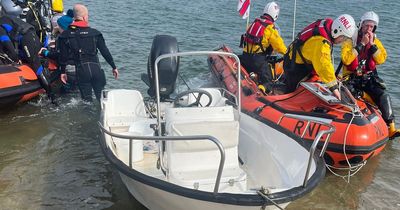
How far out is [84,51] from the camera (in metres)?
5.34

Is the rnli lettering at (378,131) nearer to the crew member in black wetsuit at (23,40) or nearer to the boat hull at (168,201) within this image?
the boat hull at (168,201)

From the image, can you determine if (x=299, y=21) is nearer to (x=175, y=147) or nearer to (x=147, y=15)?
(x=147, y=15)

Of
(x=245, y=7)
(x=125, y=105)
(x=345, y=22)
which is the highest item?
(x=345, y=22)

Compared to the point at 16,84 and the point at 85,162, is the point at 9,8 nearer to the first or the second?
the point at 16,84

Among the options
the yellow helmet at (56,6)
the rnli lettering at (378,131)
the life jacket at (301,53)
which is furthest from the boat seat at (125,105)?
the yellow helmet at (56,6)

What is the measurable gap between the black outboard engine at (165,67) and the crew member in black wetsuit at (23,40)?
1728 millimetres

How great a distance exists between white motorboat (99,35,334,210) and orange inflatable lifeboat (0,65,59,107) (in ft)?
6.14

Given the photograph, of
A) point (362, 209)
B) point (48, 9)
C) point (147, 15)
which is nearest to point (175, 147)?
point (362, 209)

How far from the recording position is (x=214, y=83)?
22.7ft

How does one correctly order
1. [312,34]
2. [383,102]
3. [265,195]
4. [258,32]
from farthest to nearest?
[258,32] → [383,102] → [312,34] → [265,195]

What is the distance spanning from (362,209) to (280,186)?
115cm

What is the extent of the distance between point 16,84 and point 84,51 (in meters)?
1.16

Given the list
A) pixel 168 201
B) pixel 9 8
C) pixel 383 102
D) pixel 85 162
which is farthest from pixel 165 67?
pixel 383 102

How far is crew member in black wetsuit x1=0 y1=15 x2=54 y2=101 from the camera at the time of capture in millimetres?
5734
